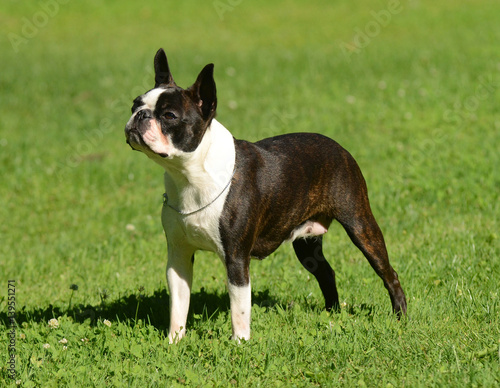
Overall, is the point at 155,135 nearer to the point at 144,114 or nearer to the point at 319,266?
the point at 144,114

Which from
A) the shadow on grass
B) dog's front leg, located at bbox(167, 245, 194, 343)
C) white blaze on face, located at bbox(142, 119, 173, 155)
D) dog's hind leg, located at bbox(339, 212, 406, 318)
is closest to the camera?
white blaze on face, located at bbox(142, 119, 173, 155)

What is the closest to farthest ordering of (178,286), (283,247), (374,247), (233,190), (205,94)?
(205,94)
(233,190)
(178,286)
(374,247)
(283,247)

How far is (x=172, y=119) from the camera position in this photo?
4301 millimetres

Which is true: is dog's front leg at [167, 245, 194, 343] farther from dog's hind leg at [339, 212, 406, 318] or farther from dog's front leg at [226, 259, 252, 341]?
dog's hind leg at [339, 212, 406, 318]

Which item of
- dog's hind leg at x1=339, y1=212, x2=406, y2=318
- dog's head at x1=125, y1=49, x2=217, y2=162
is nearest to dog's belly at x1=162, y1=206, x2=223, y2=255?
dog's head at x1=125, y1=49, x2=217, y2=162

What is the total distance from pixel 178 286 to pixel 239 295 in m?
0.54

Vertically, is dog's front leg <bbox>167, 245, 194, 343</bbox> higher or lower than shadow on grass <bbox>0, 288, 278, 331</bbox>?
higher

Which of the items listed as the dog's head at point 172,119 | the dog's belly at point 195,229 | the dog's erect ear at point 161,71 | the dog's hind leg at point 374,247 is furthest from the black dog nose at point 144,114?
the dog's hind leg at point 374,247

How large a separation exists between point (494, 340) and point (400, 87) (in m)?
8.23

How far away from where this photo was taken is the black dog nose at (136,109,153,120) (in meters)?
4.25

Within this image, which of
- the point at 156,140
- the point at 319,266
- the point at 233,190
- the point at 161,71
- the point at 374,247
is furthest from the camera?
the point at 319,266

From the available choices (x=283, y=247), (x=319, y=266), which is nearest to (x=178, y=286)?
(x=319, y=266)

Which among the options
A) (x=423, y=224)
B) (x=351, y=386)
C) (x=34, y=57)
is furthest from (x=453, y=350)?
(x=34, y=57)

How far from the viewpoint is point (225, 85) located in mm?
13367
